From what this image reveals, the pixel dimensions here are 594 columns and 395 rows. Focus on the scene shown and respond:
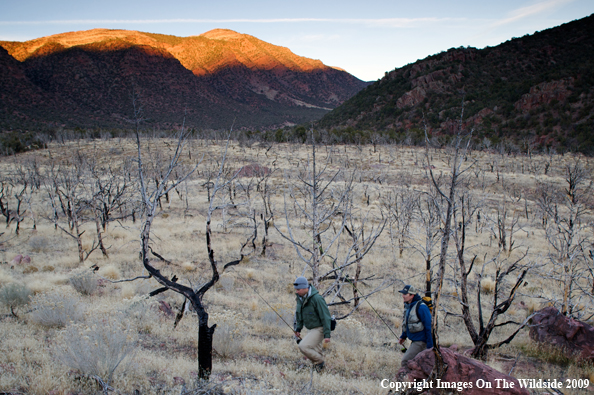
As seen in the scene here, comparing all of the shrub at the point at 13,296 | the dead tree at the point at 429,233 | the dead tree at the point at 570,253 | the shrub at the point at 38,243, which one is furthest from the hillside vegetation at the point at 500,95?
the shrub at the point at 13,296

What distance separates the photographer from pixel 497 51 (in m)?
82.6

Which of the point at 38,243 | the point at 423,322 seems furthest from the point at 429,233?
the point at 38,243

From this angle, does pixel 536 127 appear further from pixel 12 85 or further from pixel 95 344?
pixel 12 85

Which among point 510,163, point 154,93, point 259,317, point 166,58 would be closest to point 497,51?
point 510,163

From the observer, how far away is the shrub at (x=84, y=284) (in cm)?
821

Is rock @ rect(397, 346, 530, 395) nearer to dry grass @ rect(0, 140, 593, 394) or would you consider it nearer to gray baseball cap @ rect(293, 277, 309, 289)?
dry grass @ rect(0, 140, 593, 394)

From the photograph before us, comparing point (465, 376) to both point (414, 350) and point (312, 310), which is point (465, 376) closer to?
point (414, 350)

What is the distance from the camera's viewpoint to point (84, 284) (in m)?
8.23

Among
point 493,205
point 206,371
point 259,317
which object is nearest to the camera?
point 206,371

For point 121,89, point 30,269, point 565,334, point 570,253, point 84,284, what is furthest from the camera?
point 121,89

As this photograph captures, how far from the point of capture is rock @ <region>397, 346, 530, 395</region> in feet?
14.1

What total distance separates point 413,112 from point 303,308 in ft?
250

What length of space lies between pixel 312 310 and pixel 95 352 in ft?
9.81

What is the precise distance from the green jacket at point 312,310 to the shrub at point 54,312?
4.26 meters
